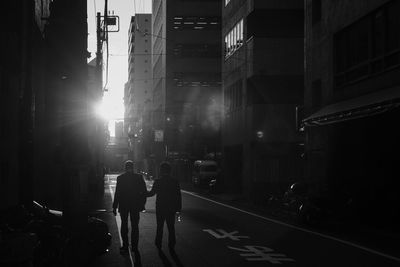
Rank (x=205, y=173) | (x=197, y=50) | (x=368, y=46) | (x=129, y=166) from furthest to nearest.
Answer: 1. (x=197, y=50)
2. (x=205, y=173)
3. (x=368, y=46)
4. (x=129, y=166)

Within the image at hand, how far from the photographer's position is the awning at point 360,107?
16014 mm

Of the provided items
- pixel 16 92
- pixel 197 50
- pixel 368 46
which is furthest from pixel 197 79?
pixel 16 92

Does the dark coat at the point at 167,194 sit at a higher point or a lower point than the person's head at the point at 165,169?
lower

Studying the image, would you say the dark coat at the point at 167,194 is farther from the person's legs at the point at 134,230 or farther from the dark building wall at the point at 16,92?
the dark building wall at the point at 16,92

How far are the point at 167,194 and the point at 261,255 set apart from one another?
2226mm

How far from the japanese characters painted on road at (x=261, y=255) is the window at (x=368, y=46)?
838 cm

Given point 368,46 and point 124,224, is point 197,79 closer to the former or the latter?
point 368,46

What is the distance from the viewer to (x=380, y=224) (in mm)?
19062

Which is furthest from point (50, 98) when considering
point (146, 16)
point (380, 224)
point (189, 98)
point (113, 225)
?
point (146, 16)

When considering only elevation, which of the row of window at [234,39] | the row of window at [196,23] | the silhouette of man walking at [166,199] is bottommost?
the silhouette of man walking at [166,199]

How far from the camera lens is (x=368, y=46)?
20.8 metres

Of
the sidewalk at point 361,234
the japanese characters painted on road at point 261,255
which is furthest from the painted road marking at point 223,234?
the sidewalk at point 361,234

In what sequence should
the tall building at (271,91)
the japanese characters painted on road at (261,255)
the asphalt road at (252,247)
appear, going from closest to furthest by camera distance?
1. the asphalt road at (252,247)
2. the japanese characters painted on road at (261,255)
3. the tall building at (271,91)

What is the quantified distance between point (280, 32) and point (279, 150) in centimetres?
720
